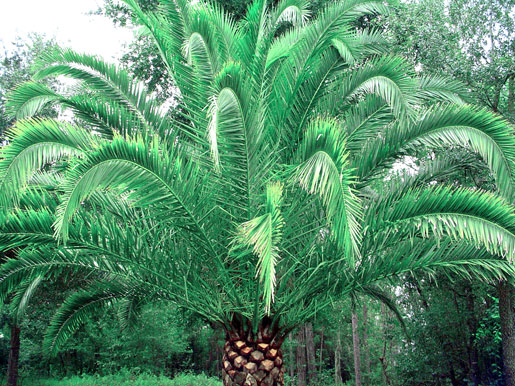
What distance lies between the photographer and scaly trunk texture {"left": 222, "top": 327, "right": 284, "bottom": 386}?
610cm

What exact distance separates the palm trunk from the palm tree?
0.07 feet

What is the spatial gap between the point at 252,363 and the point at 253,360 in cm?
4

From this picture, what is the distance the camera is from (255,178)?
5656 millimetres

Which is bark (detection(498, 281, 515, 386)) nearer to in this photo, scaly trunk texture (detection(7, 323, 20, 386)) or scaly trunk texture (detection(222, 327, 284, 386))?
scaly trunk texture (detection(222, 327, 284, 386))

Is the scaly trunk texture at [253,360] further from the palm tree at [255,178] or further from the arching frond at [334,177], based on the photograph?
the arching frond at [334,177]

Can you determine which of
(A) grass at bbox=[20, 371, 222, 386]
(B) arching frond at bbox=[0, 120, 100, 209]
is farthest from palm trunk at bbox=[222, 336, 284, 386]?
(A) grass at bbox=[20, 371, 222, 386]

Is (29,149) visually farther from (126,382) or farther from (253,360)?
(126,382)

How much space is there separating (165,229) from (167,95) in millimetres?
10330

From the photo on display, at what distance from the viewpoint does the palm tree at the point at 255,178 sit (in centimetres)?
486

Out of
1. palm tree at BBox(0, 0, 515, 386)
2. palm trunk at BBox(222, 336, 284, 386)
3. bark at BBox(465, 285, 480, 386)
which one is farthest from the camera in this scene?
bark at BBox(465, 285, 480, 386)

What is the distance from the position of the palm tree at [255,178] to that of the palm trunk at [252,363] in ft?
0.07

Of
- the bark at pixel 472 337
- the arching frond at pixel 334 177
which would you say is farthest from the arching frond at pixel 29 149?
the bark at pixel 472 337

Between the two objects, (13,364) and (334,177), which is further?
(13,364)

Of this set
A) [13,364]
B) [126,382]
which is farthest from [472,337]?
[13,364]
